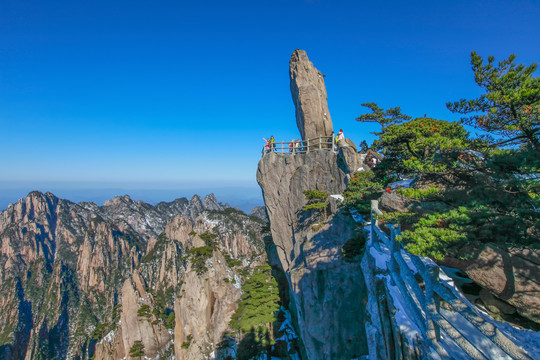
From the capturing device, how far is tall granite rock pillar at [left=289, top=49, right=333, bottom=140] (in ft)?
97.2

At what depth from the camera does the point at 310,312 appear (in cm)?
1956

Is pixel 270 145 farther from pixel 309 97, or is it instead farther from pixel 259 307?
pixel 259 307

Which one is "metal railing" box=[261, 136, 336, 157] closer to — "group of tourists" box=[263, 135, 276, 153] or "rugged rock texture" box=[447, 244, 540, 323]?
"group of tourists" box=[263, 135, 276, 153]

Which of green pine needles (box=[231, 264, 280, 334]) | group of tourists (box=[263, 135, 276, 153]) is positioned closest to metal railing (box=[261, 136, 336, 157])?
group of tourists (box=[263, 135, 276, 153])

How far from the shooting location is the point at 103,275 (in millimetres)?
110938

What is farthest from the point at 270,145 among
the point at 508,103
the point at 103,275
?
the point at 103,275

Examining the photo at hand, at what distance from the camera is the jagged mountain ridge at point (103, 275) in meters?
46.1

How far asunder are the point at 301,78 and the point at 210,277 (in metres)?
29.1

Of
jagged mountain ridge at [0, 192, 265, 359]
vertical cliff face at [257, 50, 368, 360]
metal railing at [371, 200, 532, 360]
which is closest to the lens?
metal railing at [371, 200, 532, 360]

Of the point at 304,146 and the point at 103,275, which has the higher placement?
the point at 304,146

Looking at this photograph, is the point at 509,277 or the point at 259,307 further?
the point at 259,307

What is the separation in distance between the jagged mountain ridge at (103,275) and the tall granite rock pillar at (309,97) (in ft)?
78.2

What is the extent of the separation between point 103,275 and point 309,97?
402 ft

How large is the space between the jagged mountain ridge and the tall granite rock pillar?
23830 mm
